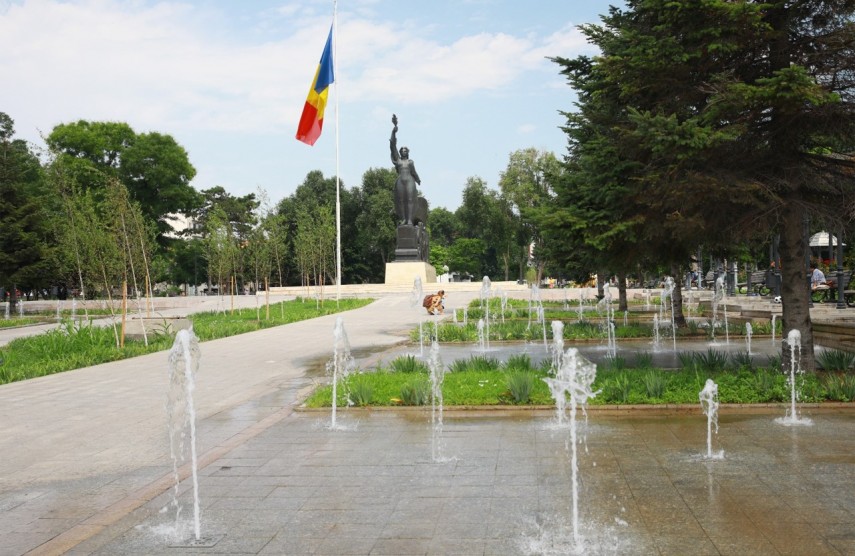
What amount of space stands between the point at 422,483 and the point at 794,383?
512cm

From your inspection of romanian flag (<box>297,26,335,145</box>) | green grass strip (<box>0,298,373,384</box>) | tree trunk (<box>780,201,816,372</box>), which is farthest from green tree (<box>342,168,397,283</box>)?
tree trunk (<box>780,201,816,372</box>)

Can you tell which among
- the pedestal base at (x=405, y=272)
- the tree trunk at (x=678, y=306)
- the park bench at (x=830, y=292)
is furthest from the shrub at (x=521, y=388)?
the pedestal base at (x=405, y=272)

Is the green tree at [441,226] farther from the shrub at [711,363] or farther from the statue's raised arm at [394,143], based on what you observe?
the shrub at [711,363]

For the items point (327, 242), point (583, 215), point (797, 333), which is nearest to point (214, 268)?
point (327, 242)

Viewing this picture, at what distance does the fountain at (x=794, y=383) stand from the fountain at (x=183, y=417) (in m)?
5.47

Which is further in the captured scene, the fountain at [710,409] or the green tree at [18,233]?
the green tree at [18,233]

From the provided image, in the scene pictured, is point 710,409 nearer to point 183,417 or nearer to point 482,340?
point 183,417

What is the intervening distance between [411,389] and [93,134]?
50.5 metres

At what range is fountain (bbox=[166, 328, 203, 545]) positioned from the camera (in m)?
4.56

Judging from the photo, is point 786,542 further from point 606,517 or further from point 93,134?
point 93,134

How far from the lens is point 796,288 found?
8977 millimetres

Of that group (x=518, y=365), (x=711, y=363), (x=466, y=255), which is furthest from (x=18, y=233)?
(x=466, y=255)

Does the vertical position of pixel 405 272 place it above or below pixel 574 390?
above

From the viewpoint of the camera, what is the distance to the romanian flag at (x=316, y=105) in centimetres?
2683
